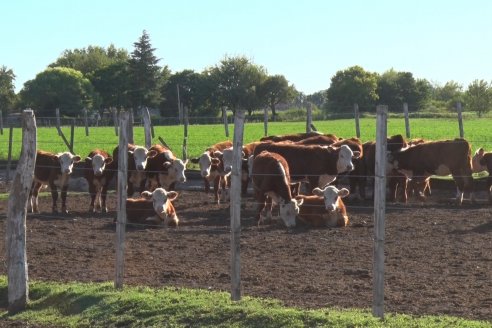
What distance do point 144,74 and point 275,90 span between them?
2008cm

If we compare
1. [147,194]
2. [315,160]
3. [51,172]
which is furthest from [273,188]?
[51,172]

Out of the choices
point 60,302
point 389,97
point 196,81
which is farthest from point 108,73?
point 60,302

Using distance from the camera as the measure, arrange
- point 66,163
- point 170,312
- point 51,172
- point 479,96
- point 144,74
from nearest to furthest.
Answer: point 170,312
point 66,163
point 51,172
point 479,96
point 144,74

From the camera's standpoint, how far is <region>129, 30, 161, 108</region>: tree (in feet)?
293

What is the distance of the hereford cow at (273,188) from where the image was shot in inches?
677

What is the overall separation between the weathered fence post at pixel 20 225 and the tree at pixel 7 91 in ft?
276

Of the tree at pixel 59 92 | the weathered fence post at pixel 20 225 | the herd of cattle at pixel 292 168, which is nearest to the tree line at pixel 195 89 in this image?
the tree at pixel 59 92

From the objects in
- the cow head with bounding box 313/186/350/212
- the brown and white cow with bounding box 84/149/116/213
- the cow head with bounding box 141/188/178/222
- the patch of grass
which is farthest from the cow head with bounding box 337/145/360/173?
the patch of grass

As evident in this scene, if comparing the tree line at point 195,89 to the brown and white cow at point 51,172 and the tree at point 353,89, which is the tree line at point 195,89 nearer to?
the tree at point 353,89

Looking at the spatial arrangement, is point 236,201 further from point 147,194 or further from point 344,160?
point 344,160

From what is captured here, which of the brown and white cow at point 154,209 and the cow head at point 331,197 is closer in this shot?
the cow head at point 331,197

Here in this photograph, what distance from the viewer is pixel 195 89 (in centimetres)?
9844

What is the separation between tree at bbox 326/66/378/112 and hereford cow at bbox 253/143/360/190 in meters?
72.6

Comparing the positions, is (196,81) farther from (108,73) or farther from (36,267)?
(36,267)
